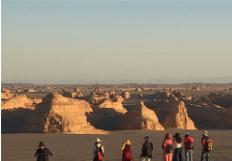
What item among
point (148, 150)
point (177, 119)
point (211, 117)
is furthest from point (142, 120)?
point (148, 150)

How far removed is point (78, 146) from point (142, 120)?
12488 millimetres

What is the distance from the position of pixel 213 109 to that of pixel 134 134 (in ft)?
50.3

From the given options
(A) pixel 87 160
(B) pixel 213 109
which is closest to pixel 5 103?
(B) pixel 213 109

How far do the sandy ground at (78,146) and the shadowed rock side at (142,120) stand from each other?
2.68 m

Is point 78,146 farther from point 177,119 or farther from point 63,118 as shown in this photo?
point 177,119

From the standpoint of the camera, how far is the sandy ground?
23.8 meters

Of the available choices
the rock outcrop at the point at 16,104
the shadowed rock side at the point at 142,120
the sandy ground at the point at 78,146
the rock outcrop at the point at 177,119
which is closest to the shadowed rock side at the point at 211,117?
the rock outcrop at the point at 177,119

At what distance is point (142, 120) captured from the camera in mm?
40406

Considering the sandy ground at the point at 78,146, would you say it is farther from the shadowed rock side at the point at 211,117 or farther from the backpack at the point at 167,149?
the shadowed rock side at the point at 211,117

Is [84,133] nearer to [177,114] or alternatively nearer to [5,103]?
[177,114]

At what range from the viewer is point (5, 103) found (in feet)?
154

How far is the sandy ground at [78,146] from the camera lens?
23766 mm

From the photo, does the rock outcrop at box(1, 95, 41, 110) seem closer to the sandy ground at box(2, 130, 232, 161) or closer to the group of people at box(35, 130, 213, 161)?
the sandy ground at box(2, 130, 232, 161)

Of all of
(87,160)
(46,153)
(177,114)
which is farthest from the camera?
(177,114)
